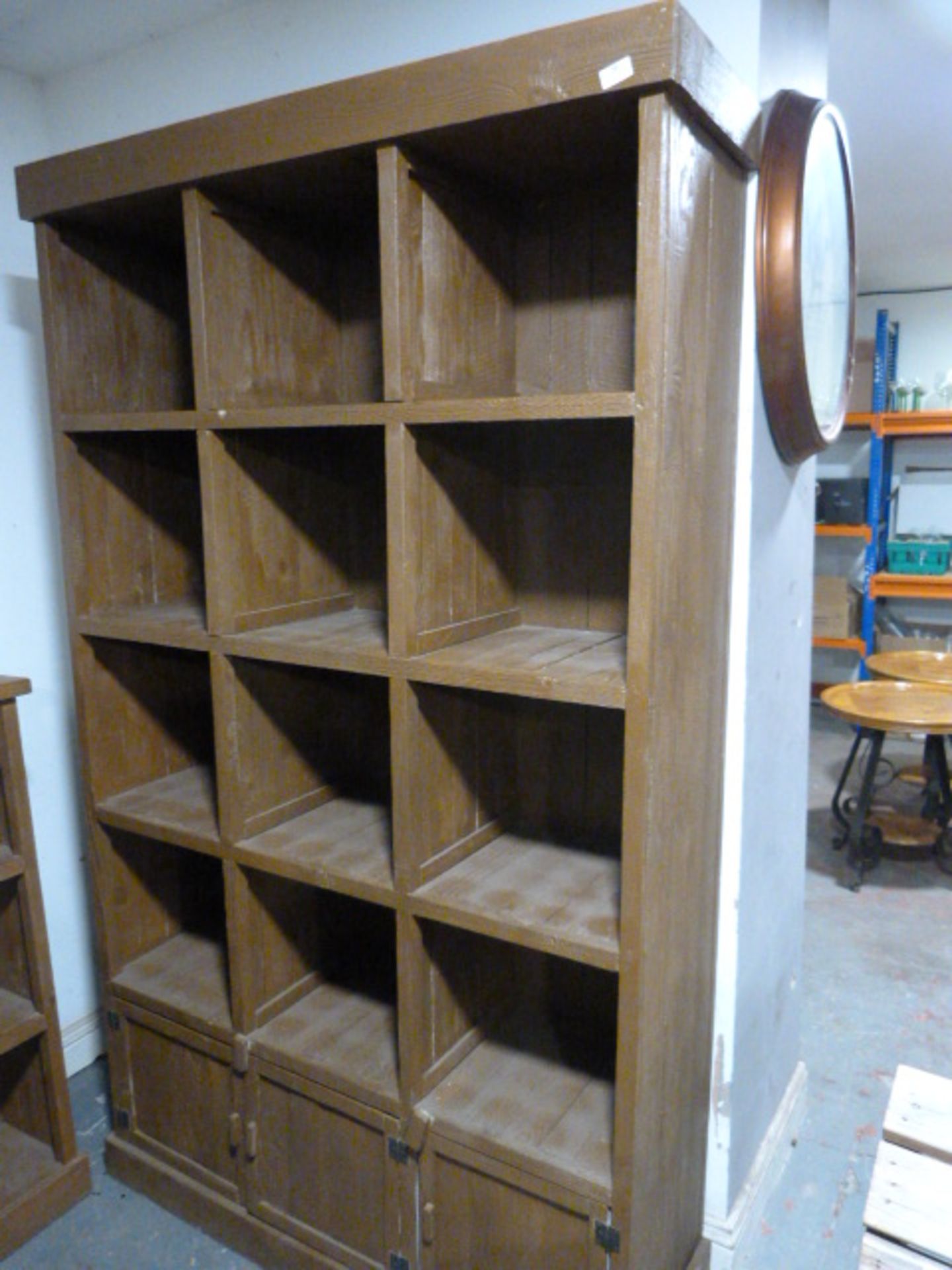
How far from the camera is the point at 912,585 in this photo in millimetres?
5023

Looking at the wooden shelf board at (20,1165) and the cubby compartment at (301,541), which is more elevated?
the cubby compartment at (301,541)

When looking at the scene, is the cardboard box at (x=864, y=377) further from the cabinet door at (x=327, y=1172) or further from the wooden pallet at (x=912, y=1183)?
the cabinet door at (x=327, y=1172)

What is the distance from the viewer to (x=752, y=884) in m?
1.64

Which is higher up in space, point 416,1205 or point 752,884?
point 752,884

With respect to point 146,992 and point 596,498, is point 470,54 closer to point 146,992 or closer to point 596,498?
point 596,498

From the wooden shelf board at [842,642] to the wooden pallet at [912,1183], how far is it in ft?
13.1

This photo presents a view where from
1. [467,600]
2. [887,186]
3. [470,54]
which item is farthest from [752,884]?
[887,186]

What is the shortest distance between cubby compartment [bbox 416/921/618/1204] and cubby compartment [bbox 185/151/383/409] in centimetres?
98

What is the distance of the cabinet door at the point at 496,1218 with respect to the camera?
1379 mm

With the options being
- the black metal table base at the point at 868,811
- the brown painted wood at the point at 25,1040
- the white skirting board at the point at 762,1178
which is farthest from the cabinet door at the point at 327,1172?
the black metal table base at the point at 868,811

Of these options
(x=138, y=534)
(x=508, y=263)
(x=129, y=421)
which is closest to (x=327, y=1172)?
(x=138, y=534)

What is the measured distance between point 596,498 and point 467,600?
296 mm

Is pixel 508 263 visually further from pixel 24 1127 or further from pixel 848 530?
pixel 848 530

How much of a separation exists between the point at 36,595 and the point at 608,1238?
174 cm
